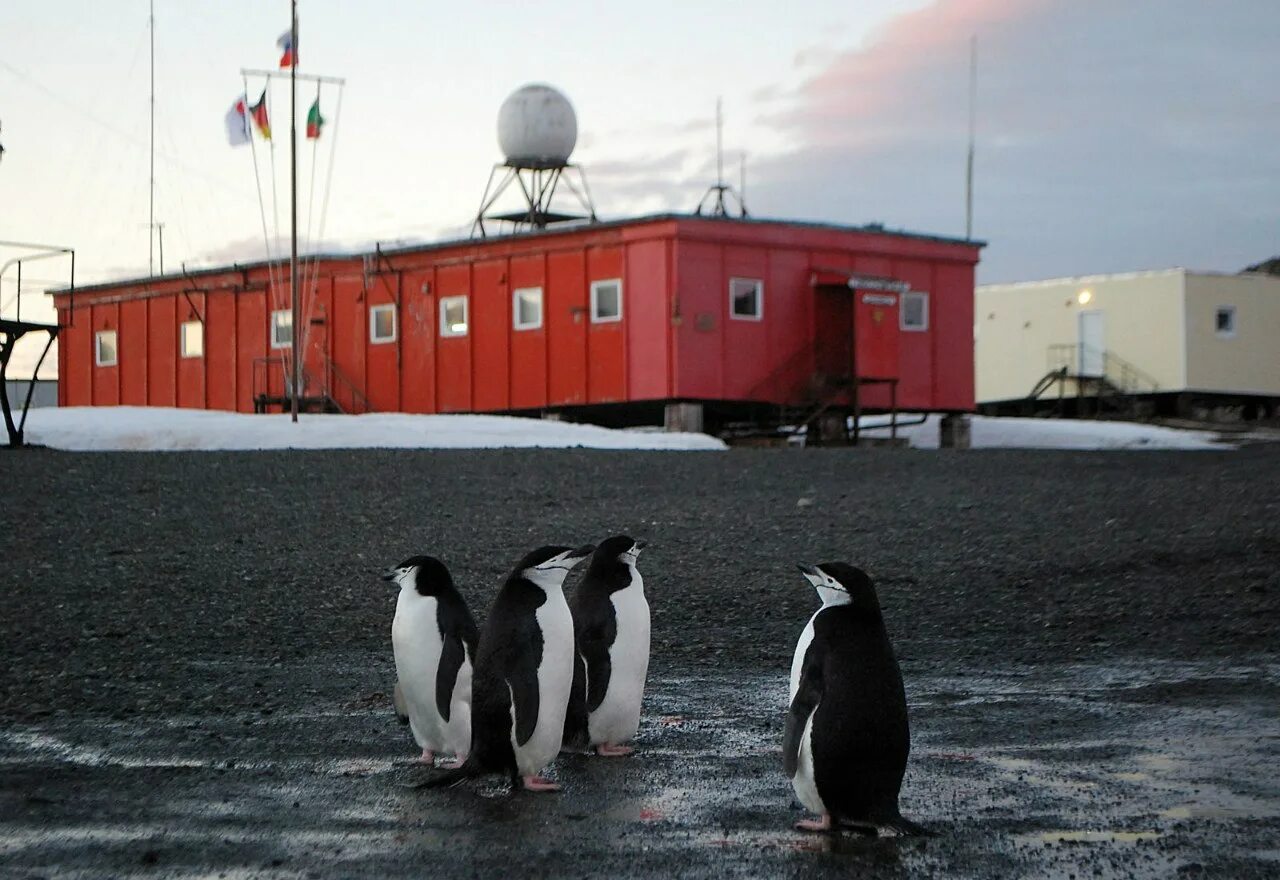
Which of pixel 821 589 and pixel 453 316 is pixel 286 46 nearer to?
pixel 453 316

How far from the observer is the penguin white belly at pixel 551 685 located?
19.8 ft

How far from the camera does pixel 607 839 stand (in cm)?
517

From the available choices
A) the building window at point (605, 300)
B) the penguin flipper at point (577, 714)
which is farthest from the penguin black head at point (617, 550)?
the building window at point (605, 300)

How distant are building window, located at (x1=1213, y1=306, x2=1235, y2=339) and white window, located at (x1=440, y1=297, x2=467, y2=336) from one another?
22578mm

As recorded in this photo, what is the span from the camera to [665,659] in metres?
9.51

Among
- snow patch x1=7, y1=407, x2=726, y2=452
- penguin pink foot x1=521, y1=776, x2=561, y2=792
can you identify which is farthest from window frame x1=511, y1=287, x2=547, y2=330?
penguin pink foot x1=521, y1=776, x2=561, y2=792

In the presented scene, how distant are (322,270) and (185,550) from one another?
23025 millimetres

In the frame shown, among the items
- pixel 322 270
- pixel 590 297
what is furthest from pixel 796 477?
pixel 322 270

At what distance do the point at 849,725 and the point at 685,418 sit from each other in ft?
79.5

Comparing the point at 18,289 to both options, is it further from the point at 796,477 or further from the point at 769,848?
the point at 769,848

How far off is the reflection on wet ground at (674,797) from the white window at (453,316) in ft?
82.3

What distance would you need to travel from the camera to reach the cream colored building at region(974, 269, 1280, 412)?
1757 inches

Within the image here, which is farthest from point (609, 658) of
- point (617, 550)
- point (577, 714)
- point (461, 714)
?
point (461, 714)

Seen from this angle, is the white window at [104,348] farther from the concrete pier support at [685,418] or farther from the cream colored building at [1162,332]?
the cream colored building at [1162,332]
